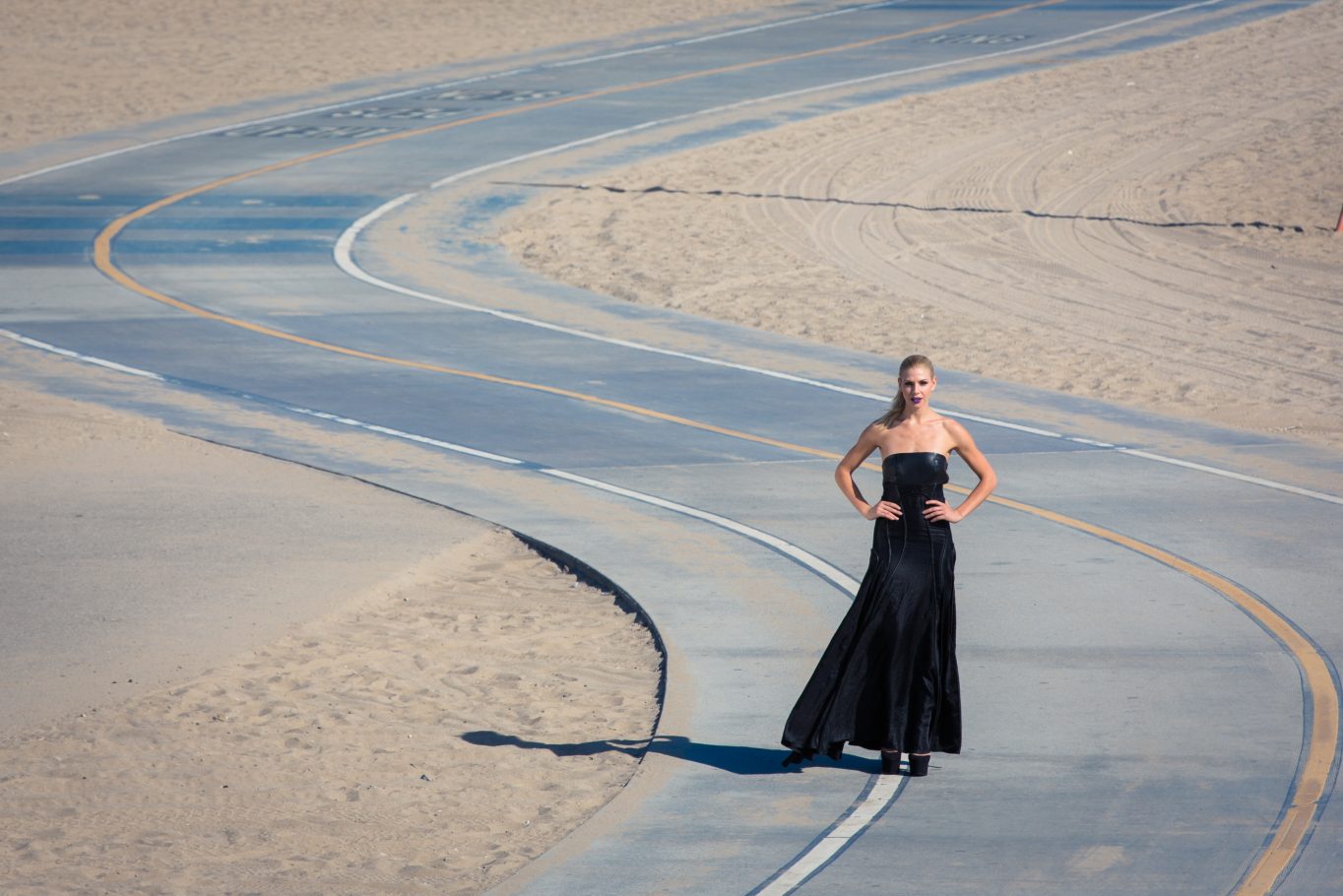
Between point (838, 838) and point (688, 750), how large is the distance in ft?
5.17

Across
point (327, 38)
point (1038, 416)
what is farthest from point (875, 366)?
point (327, 38)

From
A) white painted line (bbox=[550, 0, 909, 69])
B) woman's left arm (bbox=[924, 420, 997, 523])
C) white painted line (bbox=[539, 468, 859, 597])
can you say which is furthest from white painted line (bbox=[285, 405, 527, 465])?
white painted line (bbox=[550, 0, 909, 69])

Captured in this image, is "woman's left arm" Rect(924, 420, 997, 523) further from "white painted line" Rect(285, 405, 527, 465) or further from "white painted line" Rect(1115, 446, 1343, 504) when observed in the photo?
"white painted line" Rect(285, 405, 527, 465)

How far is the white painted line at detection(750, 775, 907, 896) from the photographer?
8375 mm

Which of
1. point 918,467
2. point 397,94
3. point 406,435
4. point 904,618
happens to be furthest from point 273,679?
point 397,94

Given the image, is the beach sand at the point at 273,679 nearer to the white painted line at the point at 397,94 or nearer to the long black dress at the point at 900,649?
the long black dress at the point at 900,649

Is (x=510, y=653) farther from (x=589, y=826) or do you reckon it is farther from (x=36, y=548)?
(x=36, y=548)

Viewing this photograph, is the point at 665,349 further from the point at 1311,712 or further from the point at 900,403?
the point at 900,403

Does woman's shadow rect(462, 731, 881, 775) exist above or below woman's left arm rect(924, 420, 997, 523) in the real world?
below

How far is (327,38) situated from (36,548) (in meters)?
39.0

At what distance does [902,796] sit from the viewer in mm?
9461

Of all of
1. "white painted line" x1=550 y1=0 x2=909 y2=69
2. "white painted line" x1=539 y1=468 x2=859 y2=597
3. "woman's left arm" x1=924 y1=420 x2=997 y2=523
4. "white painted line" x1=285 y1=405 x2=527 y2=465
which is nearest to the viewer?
"woman's left arm" x1=924 y1=420 x2=997 y2=523

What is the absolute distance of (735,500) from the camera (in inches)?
639

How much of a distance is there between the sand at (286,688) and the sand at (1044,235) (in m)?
9.04
